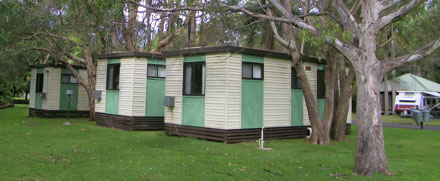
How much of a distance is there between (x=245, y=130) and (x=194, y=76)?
99.8 inches

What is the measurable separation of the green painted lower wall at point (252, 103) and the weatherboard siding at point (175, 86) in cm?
241

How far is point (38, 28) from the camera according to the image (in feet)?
55.9

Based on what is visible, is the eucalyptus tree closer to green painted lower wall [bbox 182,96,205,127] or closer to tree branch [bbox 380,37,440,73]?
tree branch [bbox 380,37,440,73]

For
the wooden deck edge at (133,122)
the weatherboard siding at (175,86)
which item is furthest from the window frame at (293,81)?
the wooden deck edge at (133,122)

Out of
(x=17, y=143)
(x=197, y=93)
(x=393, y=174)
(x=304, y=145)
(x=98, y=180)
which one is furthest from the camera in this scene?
(x=197, y=93)

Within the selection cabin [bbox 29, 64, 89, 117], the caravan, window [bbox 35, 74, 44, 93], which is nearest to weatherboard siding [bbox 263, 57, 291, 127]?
cabin [bbox 29, 64, 89, 117]

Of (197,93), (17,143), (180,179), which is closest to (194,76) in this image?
(197,93)

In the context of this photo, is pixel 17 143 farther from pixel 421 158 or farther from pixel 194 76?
pixel 421 158

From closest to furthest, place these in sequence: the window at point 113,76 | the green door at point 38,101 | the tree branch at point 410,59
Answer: the tree branch at point 410,59
the window at point 113,76
the green door at point 38,101

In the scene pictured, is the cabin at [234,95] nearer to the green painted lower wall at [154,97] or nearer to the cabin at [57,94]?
the green painted lower wall at [154,97]

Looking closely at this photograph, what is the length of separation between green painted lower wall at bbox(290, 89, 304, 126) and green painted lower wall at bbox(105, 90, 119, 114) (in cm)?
720

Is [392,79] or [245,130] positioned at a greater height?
[392,79]

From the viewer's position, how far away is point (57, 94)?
2141 cm

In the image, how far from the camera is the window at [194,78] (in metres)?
12.6
